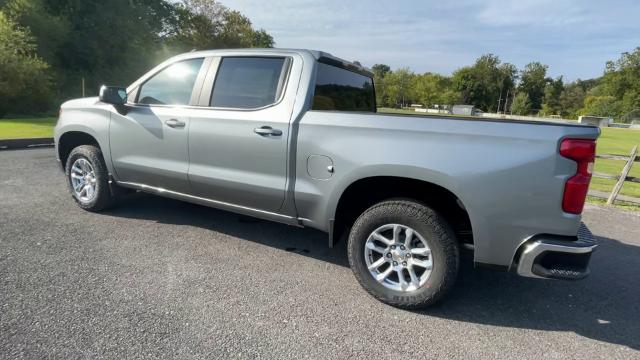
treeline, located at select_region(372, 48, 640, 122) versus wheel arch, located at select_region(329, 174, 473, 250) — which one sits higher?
treeline, located at select_region(372, 48, 640, 122)

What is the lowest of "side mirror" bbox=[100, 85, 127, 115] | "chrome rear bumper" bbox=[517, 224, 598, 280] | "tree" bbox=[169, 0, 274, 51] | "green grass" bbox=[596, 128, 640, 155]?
"green grass" bbox=[596, 128, 640, 155]

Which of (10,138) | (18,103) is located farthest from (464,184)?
(18,103)

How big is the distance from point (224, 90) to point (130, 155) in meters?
1.34

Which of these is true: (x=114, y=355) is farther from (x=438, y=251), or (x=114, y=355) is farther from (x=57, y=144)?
(x=57, y=144)

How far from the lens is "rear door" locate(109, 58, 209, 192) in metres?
3.85

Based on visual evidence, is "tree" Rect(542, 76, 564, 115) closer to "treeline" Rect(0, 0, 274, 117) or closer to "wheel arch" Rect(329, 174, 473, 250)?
"treeline" Rect(0, 0, 274, 117)

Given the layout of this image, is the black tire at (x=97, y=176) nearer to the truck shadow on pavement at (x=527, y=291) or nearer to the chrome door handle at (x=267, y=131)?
the truck shadow on pavement at (x=527, y=291)

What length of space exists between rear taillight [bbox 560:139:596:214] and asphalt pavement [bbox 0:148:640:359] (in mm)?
953

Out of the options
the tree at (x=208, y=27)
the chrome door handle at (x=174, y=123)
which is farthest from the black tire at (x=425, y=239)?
the tree at (x=208, y=27)

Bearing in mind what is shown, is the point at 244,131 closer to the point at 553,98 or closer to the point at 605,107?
the point at 605,107

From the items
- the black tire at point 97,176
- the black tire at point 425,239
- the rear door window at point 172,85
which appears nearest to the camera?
the black tire at point 425,239

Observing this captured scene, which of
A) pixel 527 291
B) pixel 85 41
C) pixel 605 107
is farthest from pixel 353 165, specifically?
pixel 605 107

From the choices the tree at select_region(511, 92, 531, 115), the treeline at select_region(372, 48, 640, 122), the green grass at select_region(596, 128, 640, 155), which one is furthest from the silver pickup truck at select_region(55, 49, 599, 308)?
the tree at select_region(511, 92, 531, 115)

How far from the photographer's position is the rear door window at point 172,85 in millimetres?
3914
